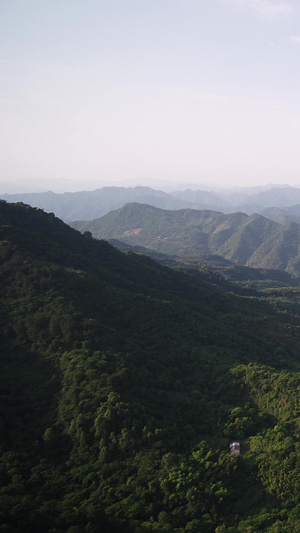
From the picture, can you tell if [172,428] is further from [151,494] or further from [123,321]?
[123,321]

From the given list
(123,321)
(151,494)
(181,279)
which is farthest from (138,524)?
(181,279)

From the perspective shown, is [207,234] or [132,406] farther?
[207,234]

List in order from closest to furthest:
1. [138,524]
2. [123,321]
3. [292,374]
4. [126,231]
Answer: [138,524]
[292,374]
[123,321]
[126,231]

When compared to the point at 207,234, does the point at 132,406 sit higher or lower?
lower

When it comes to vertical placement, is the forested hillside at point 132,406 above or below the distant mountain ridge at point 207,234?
below

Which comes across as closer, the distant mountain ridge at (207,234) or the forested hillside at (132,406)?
the forested hillside at (132,406)
